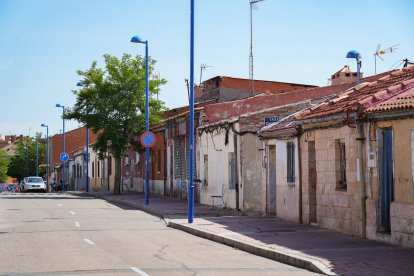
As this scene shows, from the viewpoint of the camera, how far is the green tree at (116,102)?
40719 mm

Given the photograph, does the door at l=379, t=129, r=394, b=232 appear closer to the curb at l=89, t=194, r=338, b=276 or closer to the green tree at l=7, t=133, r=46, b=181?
the curb at l=89, t=194, r=338, b=276

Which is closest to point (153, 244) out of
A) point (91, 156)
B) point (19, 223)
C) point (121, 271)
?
point (121, 271)

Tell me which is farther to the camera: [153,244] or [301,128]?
[301,128]

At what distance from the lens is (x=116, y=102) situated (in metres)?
40.7

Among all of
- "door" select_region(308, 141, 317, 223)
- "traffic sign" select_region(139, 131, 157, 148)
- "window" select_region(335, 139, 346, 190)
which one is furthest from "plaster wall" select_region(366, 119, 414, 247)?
"traffic sign" select_region(139, 131, 157, 148)

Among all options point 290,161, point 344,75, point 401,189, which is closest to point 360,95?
point 290,161

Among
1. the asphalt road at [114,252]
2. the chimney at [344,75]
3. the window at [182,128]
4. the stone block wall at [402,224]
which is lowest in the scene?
the asphalt road at [114,252]

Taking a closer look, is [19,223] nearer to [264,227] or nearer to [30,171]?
[264,227]

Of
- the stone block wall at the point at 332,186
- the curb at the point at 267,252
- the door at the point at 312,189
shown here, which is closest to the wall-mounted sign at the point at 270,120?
the stone block wall at the point at 332,186

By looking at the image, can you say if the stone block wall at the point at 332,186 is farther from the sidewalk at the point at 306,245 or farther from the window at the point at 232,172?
the window at the point at 232,172

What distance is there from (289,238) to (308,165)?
3.72 metres

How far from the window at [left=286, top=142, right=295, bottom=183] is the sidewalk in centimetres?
139

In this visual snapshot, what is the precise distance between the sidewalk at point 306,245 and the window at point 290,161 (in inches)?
54.6

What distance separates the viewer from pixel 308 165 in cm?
1845
